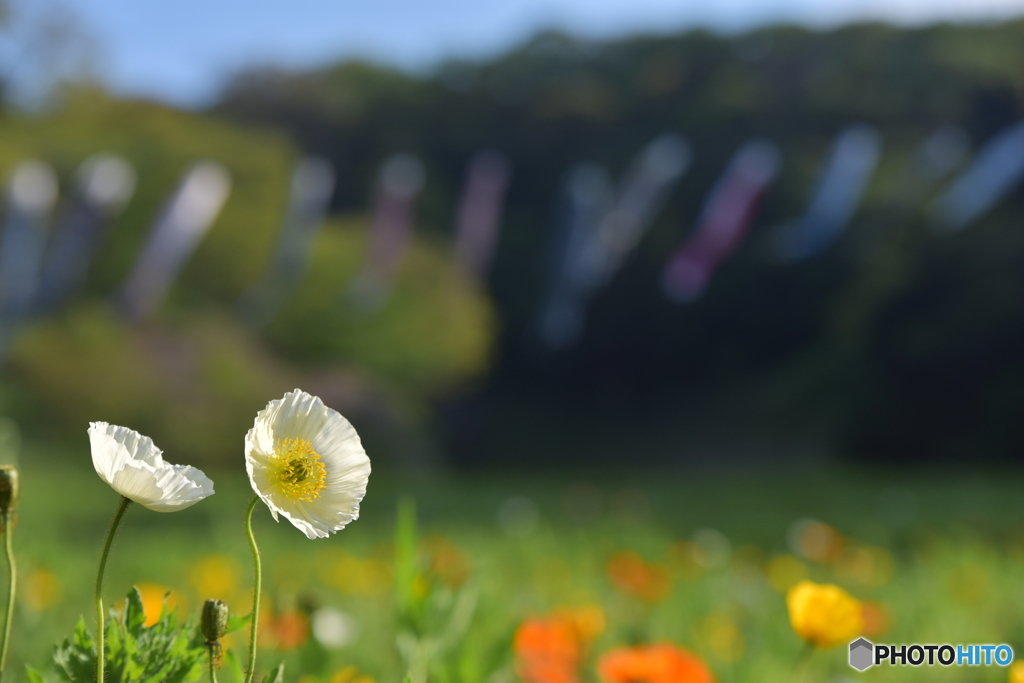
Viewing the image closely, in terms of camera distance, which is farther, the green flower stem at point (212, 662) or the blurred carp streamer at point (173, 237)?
the blurred carp streamer at point (173, 237)

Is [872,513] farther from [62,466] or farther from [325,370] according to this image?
[325,370]

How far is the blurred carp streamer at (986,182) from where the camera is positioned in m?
11.7

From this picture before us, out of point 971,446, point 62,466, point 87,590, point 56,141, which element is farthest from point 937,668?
point 56,141

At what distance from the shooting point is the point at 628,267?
1560cm

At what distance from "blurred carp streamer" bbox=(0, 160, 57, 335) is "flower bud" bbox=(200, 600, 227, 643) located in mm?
11219

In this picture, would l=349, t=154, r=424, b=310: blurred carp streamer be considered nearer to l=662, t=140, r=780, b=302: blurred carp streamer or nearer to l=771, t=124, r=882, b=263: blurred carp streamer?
l=662, t=140, r=780, b=302: blurred carp streamer

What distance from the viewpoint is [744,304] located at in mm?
14547

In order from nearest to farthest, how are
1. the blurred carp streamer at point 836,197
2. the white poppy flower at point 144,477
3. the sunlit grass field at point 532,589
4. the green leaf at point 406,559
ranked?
1. the white poppy flower at point 144,477
2. the green leaf at point 406,559
3. the sunlit grass field at point 532,589
4. the blurred carp streamer at point 836,197

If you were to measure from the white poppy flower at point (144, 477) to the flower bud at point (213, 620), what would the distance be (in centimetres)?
5

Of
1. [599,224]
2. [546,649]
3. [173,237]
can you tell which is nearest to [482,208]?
[599,224]

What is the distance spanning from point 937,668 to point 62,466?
7.92 metres

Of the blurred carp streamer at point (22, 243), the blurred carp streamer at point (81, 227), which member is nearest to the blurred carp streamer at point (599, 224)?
the blurred carp streamer at point (81, 227)

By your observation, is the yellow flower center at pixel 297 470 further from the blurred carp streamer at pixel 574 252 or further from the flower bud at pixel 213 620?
the blurred carp streamer at pixel 574 252

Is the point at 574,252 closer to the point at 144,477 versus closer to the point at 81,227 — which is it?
the point at 81,227
